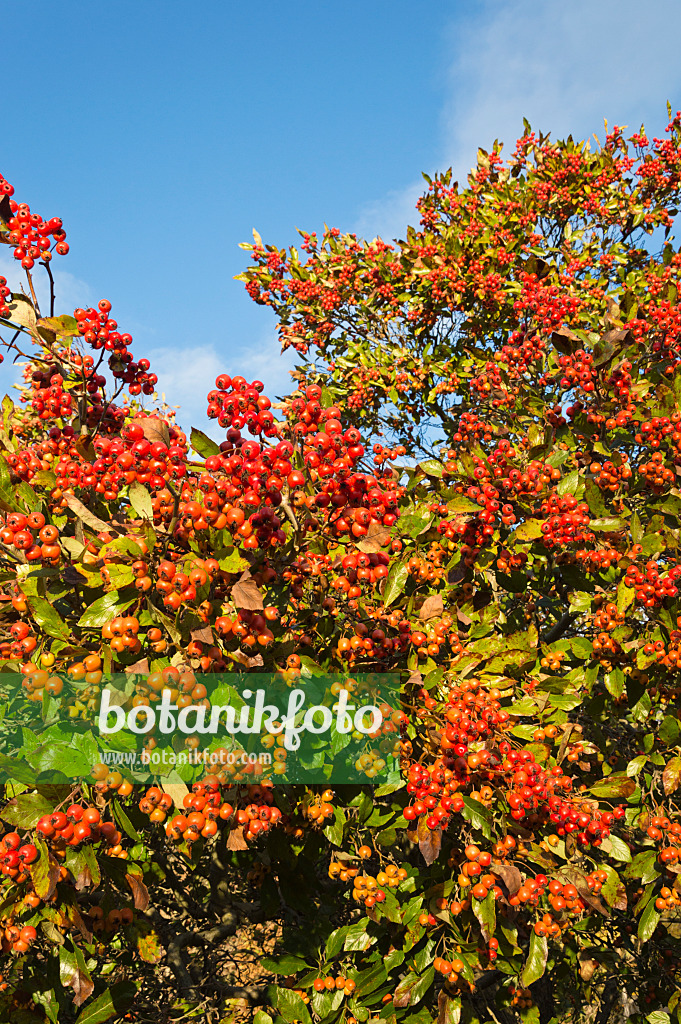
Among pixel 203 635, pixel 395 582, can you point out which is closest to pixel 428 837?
pixel 395 582

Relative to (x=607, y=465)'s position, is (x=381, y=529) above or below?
below

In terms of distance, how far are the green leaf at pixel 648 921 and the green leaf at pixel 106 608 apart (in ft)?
11.5

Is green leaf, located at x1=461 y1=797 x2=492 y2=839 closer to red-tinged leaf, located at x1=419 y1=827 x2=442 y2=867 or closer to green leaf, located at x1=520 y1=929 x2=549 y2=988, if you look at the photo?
red-tinged leaf, located at x1=419 y1=827 x2=442 y2=867

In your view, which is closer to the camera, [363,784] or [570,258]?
[363,784]

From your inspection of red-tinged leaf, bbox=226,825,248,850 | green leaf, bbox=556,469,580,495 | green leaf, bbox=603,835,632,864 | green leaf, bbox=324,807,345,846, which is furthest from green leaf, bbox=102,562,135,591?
green leaf, bbox=603,835,632,864

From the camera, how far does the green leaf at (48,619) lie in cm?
253

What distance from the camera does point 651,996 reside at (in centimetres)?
460

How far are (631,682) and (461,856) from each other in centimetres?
160

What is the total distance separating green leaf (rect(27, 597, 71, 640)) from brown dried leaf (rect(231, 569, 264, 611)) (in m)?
0.76

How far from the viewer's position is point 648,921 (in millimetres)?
3705

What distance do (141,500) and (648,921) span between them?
376 centimetres

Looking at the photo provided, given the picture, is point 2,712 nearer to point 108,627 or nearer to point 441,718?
point 108,627

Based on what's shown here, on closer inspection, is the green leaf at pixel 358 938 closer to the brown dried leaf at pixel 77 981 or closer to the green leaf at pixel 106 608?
the brown dried leaf at pixel 77 981

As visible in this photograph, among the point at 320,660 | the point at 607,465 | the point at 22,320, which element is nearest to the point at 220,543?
the point at 320,660
